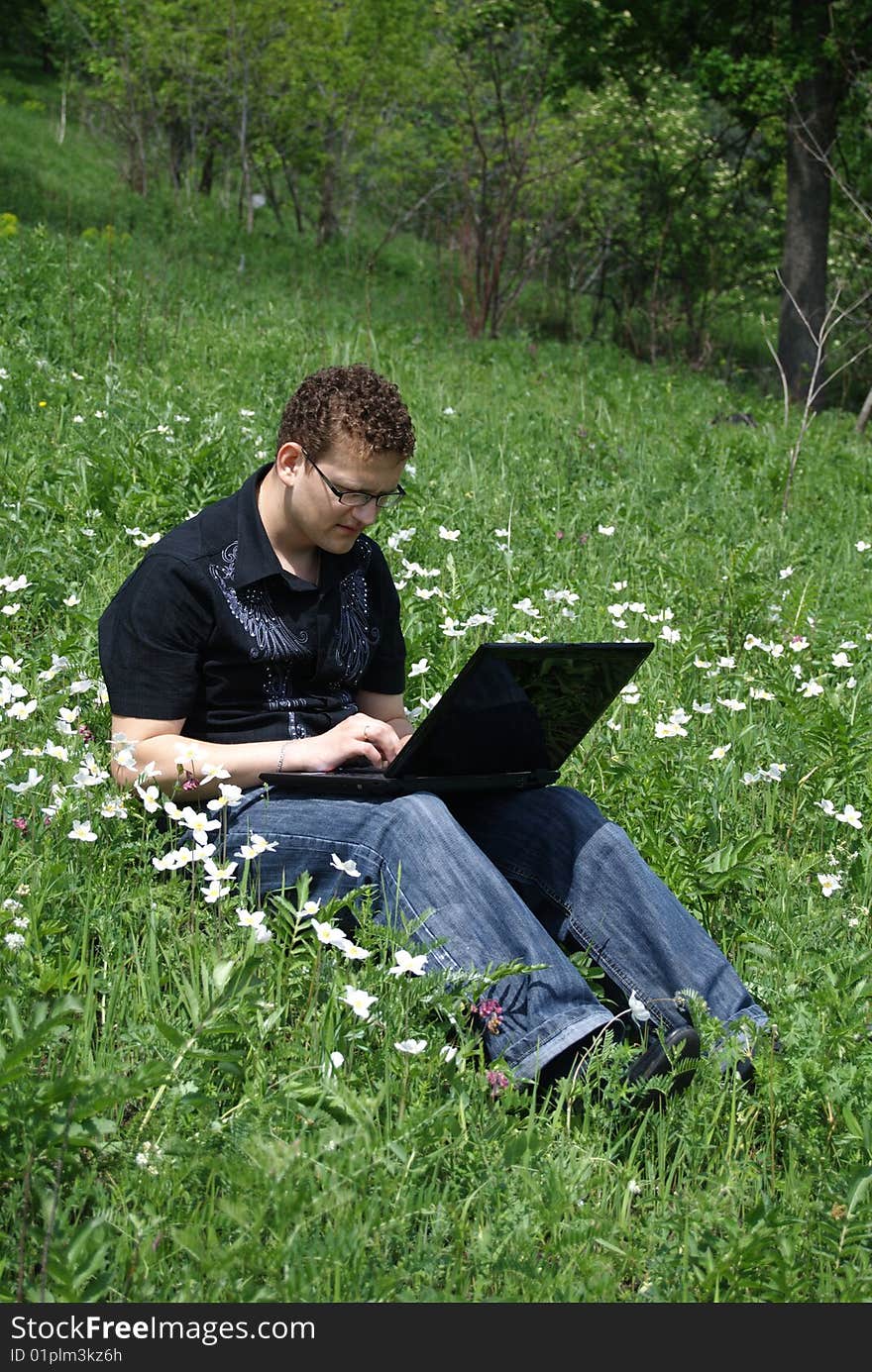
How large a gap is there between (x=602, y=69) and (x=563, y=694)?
12650 millimetres

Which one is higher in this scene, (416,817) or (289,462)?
(289,462)

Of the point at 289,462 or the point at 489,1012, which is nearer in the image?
the point at 489,1012

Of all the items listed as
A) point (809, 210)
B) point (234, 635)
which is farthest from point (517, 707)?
point (809, 210)

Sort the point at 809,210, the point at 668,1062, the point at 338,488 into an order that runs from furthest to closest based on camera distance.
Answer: the point at 809,210
the point at 338,488
the point at 668,1062

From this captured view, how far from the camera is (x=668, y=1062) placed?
247 cm

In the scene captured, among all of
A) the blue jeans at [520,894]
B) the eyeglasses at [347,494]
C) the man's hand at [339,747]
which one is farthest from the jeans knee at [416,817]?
the eyeglasses at [347,494]

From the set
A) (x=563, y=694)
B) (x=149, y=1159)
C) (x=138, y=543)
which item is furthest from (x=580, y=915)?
(x=138, y=543)

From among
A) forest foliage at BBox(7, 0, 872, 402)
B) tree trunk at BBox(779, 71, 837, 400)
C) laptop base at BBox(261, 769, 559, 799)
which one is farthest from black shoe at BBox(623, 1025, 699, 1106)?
tree trunk at BBox(779, 71, 837, 400)

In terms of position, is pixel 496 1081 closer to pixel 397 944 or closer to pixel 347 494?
pixel 397 944

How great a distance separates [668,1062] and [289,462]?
1559mm

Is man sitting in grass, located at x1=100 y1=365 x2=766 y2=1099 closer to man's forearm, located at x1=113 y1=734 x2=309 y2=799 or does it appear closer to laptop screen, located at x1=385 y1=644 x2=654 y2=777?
man's forearm, located at x1=113 y1=734 x2=309 y2=799

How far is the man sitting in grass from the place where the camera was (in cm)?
252
